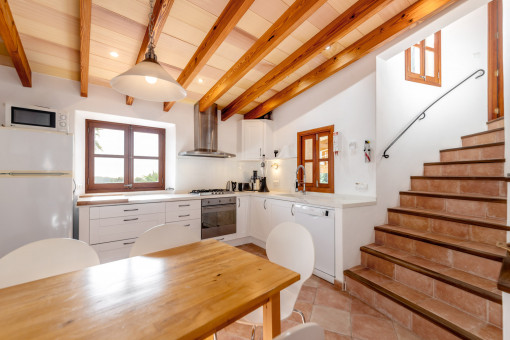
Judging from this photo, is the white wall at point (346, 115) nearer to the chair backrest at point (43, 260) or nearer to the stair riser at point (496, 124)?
the stair riser at point (496, 124)

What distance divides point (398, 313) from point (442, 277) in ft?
1.49

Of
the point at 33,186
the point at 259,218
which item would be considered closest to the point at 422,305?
the point at 259,218

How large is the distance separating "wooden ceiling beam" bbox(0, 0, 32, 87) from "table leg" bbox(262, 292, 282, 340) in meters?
2.68

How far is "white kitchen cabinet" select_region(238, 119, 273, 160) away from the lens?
12.9 feet

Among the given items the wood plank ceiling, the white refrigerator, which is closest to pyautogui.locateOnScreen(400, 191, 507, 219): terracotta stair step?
the wood plank ceiling

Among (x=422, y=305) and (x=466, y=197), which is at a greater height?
(x=466, y=197)

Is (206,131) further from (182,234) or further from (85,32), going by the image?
(182,234)

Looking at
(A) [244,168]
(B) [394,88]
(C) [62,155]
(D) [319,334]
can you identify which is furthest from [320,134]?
(C) [62,155]

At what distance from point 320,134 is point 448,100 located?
1.88 metres

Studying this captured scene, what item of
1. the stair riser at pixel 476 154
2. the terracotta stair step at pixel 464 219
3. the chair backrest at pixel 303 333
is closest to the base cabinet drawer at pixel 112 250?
the chair backrest at pixel 303 333

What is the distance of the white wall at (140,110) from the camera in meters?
2.44

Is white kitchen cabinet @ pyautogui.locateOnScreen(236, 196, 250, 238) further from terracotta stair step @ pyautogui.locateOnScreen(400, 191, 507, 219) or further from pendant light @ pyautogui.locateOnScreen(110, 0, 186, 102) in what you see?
pendant light @ pyautogui.locateOnScreen(110, 0, 186, 102)

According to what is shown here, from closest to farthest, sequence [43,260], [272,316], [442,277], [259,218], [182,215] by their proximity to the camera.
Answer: [272,316], [43,260], [442,277], [182,215], [259,218]

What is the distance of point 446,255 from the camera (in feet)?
6.11
